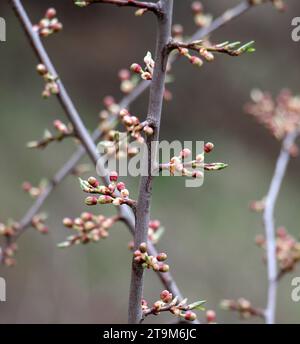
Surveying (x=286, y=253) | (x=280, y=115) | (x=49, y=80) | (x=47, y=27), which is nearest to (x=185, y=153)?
(x=49, y=80)

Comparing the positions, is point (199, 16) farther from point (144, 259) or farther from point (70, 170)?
point (144, 259)

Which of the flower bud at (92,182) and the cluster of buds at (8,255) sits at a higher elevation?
the cluster of buds at (8,255)

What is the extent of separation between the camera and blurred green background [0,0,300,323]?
180 inches

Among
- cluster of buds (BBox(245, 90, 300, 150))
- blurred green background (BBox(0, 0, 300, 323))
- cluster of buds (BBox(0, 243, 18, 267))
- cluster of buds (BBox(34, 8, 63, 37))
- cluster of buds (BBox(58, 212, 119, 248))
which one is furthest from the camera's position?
blurred green background (BBox(0, 0, 300, 323))

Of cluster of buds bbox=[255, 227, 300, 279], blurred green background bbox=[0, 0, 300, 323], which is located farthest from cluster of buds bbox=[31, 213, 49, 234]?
blurred green background bbox=[0, 0, 300, 323]

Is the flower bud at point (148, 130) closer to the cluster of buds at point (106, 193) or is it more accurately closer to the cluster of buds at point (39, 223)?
the cluster of buds at point (106, 193)

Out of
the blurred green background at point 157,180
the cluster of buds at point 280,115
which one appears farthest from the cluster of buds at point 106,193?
the blurred green background at point 157,180

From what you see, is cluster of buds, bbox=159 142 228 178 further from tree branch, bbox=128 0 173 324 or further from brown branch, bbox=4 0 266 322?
brown branch, bbox=4 0 266 322

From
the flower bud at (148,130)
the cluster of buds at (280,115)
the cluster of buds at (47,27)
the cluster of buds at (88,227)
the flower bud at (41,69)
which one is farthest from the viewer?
the cluster of buds at (280,115)

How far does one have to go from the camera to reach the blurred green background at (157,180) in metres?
4.58

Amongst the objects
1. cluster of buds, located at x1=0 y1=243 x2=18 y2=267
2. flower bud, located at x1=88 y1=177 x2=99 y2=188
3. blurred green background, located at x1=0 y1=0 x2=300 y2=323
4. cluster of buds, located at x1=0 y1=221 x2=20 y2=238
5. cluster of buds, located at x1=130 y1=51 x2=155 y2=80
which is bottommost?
flower bud, located at x1=88 y1=177 x2=99 y2=188

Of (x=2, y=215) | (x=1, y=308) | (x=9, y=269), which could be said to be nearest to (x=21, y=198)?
(x=2, y=215)
